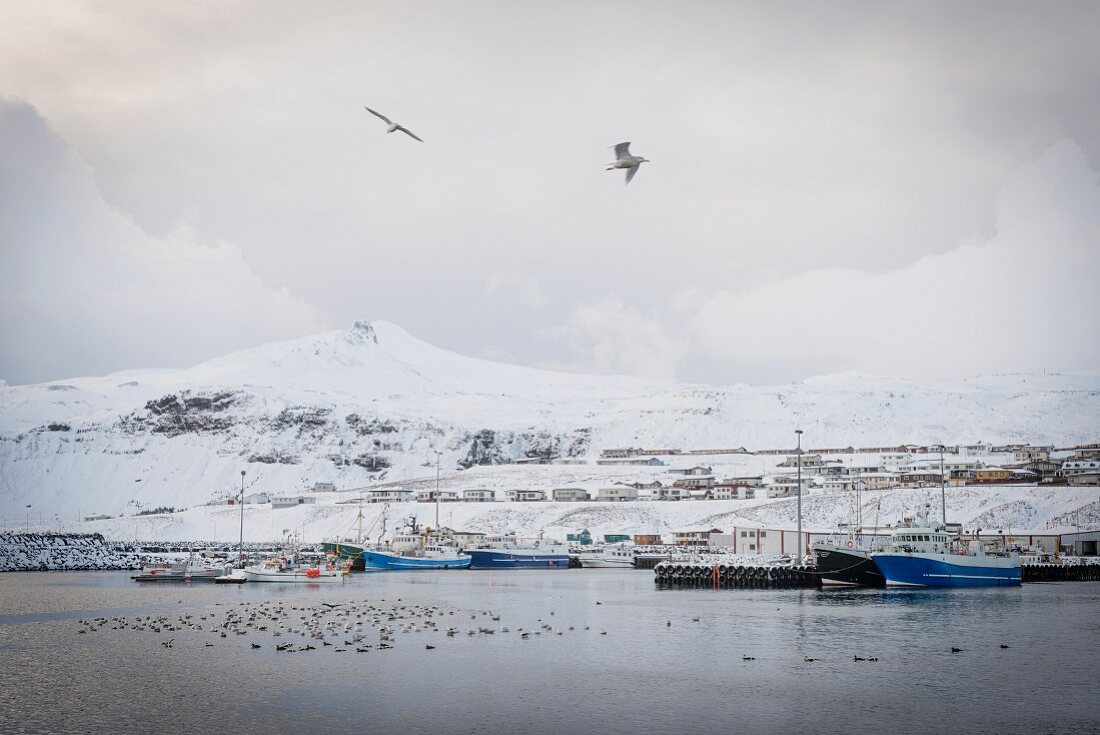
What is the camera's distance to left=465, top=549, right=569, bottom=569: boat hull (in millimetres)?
117562

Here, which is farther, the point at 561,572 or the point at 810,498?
the point at 810,498

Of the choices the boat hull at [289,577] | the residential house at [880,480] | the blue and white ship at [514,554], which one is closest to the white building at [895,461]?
the residential house at [880,480]

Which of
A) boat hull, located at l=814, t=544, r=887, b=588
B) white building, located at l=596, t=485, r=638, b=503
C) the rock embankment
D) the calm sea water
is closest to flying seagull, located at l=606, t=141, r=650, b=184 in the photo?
the calm sea water

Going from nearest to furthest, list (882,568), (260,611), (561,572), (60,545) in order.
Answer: (260,611), (882,568), (561,572), (60,545)

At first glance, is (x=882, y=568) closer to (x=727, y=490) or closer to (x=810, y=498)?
(x=810, y=498)

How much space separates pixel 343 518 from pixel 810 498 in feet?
219

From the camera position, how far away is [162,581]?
86750 millimetres

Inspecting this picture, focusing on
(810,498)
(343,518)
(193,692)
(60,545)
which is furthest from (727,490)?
(193,692)

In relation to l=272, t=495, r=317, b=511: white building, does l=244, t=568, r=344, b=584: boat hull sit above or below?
below

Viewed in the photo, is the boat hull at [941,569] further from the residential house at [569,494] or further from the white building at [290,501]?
the white building at [290,501]

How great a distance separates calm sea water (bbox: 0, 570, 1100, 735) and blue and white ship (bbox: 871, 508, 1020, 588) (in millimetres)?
11786

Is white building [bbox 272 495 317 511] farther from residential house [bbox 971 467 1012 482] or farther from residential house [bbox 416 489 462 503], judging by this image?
residential house [bbox 971 467 1012 482]

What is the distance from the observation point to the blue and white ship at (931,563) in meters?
73.2

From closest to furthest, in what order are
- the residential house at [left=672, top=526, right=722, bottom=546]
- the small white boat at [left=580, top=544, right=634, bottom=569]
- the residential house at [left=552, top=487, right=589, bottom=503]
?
the small white boat at [left=580, top=544, right=634, bottom=569], the residential house at [left=672, top=526, right=722, bottom=546], the residential house at [left=552, top=487, right=589, bottom=503]
